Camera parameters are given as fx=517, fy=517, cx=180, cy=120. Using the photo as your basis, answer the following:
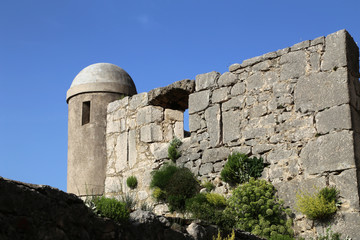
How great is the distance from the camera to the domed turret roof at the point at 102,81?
38.1 ft

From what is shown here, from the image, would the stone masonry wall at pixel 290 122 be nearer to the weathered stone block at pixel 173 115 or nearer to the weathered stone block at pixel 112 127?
the weathered stone block at pixel 173 115

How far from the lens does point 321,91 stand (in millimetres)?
8156

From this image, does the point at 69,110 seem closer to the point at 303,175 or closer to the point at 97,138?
the point at 97,138

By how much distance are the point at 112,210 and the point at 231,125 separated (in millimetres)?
4449

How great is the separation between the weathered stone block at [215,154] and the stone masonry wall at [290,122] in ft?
0.06

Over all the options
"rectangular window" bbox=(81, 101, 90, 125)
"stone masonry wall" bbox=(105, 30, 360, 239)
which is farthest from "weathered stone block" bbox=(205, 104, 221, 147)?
"rectangular window" bbox=(81, 101, 90, 125)

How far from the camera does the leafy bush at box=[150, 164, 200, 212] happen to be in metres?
9.09

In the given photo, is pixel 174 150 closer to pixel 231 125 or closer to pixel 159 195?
pixel 159 195

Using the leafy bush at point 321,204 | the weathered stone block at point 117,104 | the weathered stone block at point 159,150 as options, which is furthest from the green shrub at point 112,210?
the weathered stone block at point 117,104

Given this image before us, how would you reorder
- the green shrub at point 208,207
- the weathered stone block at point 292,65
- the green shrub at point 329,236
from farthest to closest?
the weathered stone block at point 292,65
the green shrub at point 329,236
the green shrub at point 208,207

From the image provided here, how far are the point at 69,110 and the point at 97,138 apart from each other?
112cm

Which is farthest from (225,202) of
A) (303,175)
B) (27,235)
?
(27,235)

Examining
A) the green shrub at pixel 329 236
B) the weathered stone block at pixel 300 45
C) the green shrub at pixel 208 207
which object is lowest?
the green shrub at pixel 329 236

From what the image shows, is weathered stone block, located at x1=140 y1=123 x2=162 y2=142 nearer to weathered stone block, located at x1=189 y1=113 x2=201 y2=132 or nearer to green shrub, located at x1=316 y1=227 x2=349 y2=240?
weathered stone block, located at x1=189 y1=113 x2=201 y2=132
